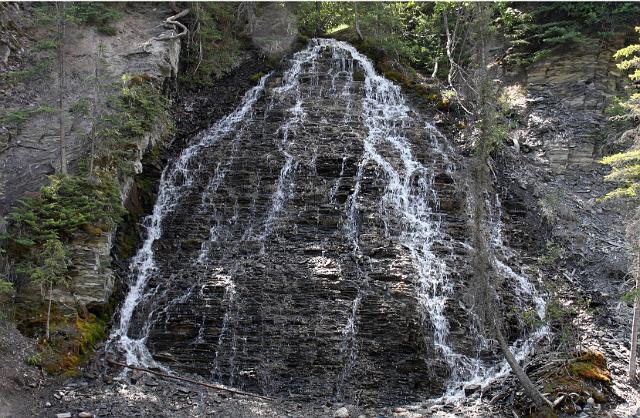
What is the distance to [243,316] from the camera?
14.2 meters

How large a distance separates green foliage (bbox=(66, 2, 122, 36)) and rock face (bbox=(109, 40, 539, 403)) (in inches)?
277

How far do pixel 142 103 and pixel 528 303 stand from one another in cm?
1402

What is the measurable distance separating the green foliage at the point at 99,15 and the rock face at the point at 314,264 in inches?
277

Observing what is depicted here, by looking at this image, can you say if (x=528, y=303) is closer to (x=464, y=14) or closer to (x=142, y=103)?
(x=142, y=103)

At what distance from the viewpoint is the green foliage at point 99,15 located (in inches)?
907

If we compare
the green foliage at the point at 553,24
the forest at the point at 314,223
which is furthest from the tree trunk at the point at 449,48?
the green foliage at the point at 553,24

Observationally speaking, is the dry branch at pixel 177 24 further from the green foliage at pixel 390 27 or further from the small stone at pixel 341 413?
the small stone at pixel 341 413

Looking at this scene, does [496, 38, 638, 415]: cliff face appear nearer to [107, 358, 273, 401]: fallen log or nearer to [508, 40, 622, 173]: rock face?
[508, 40, 622, 173]: rock face

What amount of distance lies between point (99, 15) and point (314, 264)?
15.7m

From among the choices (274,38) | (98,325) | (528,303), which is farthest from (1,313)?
(274,38)

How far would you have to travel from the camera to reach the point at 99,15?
23.4m

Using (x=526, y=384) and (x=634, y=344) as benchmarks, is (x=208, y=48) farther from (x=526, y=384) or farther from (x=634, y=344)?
(x=634, y=344)

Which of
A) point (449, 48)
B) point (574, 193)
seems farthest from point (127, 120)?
point (449, 48)

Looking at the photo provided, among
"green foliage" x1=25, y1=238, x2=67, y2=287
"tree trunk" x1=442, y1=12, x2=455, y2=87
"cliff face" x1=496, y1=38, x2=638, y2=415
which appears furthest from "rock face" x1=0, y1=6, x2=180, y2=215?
"cliff face" x1=496, y1=38, x2=638, y2=415
